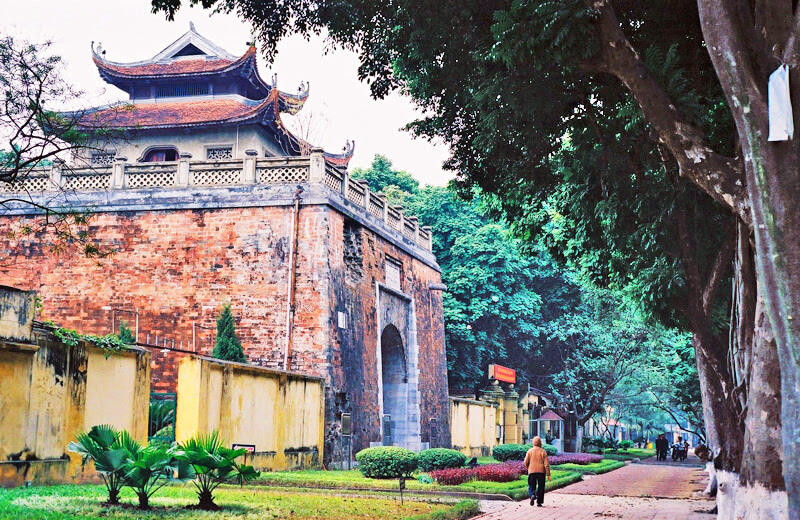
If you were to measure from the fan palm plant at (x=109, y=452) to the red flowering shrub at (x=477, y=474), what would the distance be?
781cm

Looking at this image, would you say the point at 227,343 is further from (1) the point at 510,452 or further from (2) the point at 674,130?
(2) the point at 674,130

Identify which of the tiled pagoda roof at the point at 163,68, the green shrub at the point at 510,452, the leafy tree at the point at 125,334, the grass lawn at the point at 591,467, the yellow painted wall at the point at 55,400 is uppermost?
the tiled pagoda roof at the point at 163,68

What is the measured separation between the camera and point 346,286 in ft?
75.0

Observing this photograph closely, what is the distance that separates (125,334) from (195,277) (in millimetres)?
3189

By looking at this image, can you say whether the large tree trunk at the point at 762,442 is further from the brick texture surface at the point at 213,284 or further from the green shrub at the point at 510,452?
the green shrub at the point at 510,452

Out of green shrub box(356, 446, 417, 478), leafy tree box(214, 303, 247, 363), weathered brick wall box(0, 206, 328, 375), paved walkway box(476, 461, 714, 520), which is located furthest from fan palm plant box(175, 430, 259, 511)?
weathered brick wall box(0, 206, 328, 375)

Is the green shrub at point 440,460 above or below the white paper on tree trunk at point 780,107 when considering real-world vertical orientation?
below

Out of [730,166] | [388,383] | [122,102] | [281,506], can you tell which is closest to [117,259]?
[122,102]

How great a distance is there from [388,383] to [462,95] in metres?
17.7

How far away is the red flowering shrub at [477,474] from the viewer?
1620 cm

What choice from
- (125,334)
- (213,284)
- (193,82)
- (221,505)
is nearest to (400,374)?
(213,284)

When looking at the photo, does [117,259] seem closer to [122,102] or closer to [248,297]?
[248,297]

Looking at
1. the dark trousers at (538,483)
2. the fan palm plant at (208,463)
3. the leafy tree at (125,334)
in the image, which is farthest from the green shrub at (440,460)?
the fan palm plant at (208,463)

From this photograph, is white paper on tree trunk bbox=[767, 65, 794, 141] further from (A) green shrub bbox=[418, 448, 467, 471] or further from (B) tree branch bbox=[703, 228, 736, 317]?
(A) green shrub bbox=[418, 448, 467, 471]
